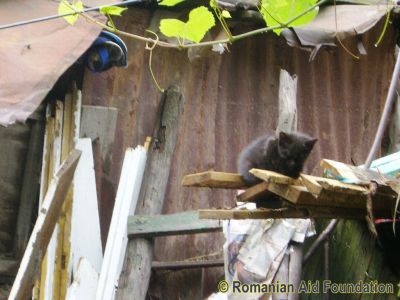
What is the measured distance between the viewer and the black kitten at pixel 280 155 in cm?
426

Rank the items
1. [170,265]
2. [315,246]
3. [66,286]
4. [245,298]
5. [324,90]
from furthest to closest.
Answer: [324,90] < [170,265] < [66,286] < [315,246] < [245,298]

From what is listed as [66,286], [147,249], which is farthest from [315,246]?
[66,286]

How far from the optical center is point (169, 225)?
18.0 ft

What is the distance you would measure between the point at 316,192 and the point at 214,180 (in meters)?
0.66

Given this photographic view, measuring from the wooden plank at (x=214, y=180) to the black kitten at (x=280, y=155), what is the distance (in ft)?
0.92

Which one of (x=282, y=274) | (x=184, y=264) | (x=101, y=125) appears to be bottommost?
(x=184, y=264)

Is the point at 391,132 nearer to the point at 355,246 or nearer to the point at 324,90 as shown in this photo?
the point at 324,90

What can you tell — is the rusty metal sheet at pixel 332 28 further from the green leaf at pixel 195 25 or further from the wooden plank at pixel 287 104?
Answer: the green leaf at pixel 195 25

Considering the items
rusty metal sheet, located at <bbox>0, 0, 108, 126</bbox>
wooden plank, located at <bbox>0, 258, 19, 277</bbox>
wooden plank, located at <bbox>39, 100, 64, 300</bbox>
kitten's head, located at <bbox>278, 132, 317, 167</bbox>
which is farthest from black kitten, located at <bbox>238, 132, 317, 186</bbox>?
wooden plank, located at <bbox>0, 258, 19, 277</bbox>

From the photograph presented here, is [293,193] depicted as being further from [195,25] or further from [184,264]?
[184,264]

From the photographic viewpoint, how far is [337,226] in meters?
4.78

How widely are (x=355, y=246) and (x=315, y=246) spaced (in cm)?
26

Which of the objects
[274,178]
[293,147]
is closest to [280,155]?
[293,147]

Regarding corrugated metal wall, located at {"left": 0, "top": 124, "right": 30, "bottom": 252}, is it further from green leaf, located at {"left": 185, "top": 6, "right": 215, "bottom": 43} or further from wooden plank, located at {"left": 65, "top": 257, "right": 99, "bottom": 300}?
green leaf, located at {"left": 185, "top": 6, "right": 215, "bottom": 43}
